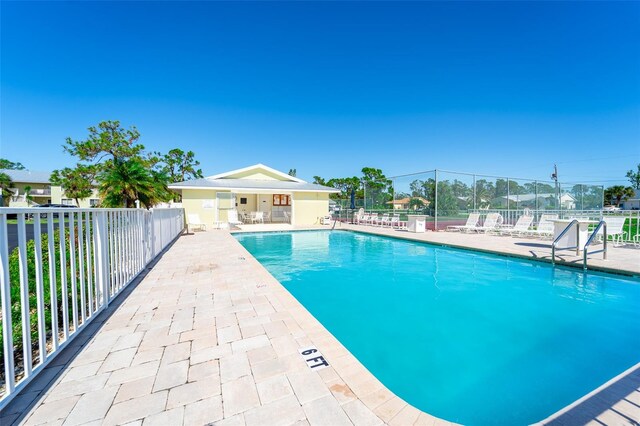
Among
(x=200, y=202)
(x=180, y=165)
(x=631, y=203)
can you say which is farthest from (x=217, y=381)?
(x=631, y=203)

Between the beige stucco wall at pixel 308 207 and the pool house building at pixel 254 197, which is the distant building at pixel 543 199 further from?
the beige stucco wall at pixel 308 207

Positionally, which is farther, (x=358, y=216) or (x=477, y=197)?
(x=358, y=216)

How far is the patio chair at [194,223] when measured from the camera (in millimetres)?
15195

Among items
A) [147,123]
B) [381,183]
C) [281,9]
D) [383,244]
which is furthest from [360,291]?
[147,123]

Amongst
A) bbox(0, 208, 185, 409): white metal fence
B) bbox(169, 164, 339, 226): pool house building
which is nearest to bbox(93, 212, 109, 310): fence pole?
bbox(0, 208, 185, 409): white metal fence

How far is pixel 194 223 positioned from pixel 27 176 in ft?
135

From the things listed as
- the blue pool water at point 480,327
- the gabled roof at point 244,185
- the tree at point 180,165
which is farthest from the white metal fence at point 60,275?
the tree at point 180,165

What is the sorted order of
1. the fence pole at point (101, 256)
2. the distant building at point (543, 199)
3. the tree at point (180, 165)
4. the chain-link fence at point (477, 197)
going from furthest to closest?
the tree at point (180, 165) → the distant building at point (543, 199) → the chain-link fence at point (477, 197) → the fence pole at point (101, 256)

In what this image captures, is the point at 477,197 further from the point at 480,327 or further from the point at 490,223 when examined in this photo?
the point at 480,327

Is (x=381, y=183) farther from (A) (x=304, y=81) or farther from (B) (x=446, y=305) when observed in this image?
(B) (x=446, y=305)

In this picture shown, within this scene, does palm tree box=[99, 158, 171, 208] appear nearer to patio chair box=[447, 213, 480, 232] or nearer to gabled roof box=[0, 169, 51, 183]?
patio chair box=[447, 213, 480, 232]

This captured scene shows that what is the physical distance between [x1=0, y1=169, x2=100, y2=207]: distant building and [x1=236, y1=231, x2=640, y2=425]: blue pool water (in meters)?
40.8

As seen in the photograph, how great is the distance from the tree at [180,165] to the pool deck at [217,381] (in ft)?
118

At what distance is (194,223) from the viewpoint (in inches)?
598
